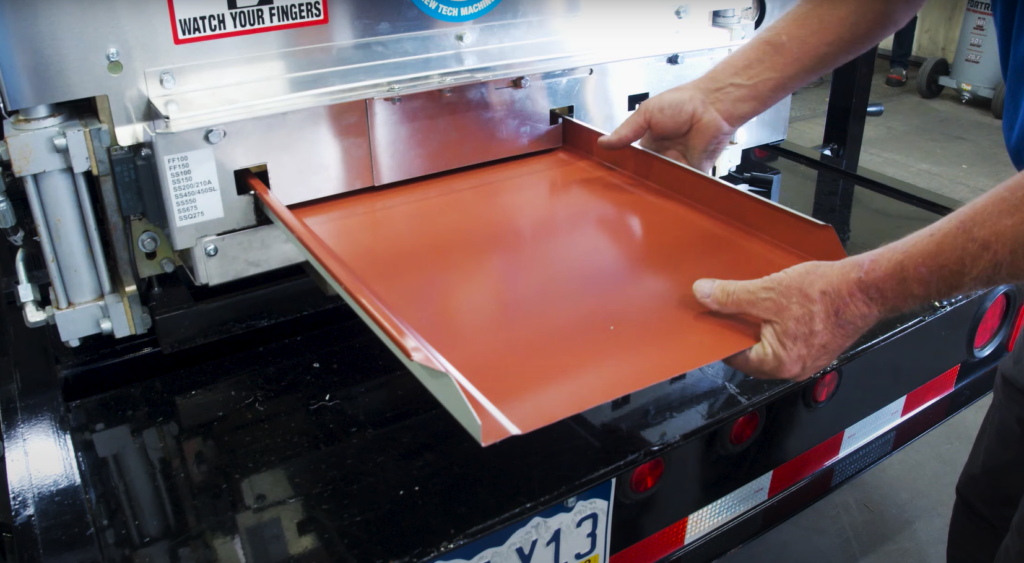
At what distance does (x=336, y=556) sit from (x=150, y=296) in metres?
0.58

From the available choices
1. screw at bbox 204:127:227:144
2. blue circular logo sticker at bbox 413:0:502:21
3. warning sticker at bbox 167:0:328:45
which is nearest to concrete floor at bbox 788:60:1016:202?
blue circular logo sticker at bbox 413:0:502:21

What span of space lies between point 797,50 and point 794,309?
0.73 m

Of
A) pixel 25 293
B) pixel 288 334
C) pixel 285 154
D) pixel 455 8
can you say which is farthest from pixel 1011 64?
pixel 25 293

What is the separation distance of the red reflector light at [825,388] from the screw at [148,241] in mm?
1087

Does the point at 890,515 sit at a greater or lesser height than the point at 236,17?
lesser

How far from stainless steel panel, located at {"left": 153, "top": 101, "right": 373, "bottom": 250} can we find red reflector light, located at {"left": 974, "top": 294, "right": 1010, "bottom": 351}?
130 cm

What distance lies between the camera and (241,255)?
124 centimetres

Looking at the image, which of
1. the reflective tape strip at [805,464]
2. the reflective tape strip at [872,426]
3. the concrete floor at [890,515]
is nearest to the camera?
the reflective tape strip at [805,464]

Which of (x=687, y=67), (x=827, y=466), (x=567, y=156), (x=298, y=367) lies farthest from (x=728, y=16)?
(x=298, y=367)

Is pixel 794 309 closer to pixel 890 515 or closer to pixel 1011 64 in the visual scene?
pixel 1011 64

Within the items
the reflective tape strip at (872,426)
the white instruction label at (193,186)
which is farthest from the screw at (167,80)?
the reflective tape strip at (872,426)

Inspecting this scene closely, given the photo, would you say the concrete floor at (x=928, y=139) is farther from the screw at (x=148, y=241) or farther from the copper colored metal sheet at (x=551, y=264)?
the screw at (x=148, y=241)

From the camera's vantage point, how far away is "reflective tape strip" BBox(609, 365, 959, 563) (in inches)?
51.9

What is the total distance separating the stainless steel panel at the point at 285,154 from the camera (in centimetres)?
115
